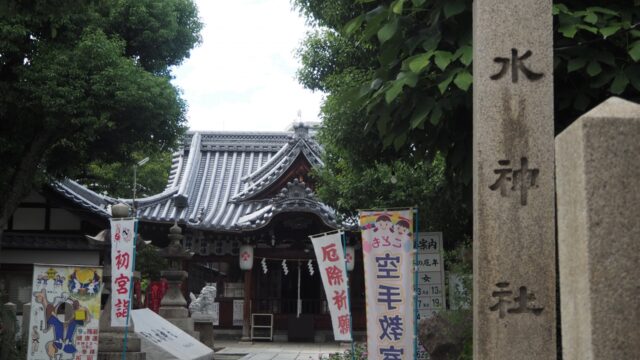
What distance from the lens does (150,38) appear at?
66.0ft

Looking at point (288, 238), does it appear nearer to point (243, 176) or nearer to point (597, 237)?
point (243, 176)

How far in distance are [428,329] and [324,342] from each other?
1634cm

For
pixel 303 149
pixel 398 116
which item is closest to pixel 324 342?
pixel 303 149

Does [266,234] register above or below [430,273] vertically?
above

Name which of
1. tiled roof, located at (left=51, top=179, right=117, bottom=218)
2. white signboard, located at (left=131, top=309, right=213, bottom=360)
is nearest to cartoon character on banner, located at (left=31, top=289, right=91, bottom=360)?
white signboard, located at (left=131, top=309, right=213, bottom=360)

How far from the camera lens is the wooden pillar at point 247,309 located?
89.2 ft

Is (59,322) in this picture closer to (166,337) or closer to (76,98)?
(166,337)

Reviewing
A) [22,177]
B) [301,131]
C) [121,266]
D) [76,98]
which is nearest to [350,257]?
[301,131]

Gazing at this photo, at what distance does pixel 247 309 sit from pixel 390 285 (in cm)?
1728

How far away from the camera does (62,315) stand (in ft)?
38.6

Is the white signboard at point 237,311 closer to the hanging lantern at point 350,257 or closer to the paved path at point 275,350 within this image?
the paved path at point 275,350

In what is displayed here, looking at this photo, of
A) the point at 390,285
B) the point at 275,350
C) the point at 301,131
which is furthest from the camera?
the point at 301,131

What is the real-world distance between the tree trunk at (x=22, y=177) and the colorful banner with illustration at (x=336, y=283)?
8160 millimetres

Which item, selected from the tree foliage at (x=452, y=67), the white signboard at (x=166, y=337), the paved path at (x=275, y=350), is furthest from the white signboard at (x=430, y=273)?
the tree foliage at (x=452, y=67)
